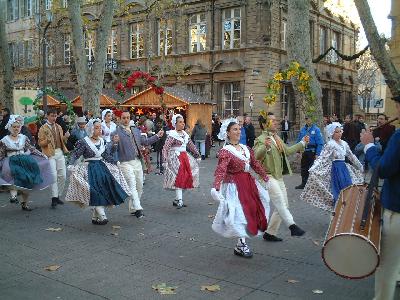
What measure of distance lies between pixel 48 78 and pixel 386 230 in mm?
42068

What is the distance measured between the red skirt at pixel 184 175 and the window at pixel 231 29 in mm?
22839

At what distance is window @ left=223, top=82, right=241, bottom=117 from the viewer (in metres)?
31.5

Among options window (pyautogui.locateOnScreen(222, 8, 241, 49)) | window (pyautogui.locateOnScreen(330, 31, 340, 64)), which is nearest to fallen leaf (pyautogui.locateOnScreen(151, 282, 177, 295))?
window (pyautogui.locateOnScreen(222, 8, 241, 49))

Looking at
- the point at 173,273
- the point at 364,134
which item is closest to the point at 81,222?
the point at 173,273

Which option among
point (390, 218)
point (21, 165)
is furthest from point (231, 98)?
point (390, 218)

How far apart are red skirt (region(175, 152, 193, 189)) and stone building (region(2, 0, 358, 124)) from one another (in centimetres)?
1785

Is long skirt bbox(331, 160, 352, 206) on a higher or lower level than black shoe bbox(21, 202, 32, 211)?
higher

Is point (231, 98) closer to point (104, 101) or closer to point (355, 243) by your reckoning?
point (104, 101)

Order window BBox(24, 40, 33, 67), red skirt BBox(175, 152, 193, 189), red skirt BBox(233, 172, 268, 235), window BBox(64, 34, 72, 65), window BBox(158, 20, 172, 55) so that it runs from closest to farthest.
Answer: red skirt BBox(233, 172, 268, 235)
red skirt BBox(175, 152, 193, 189)
window BBox(158, 20, 172, 55)
window BBox(64, 34, 72, 65)
window BBox(24, 40, 33, 67)

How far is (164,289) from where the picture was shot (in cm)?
518

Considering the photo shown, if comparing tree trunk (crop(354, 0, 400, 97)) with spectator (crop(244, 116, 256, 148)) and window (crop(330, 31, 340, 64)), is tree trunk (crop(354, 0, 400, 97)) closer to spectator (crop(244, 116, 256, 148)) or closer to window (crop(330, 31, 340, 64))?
spectator (crop(244, 116, 256, 148))

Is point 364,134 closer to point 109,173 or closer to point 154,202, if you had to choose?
point 109,173

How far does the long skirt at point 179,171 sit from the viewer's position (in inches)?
388

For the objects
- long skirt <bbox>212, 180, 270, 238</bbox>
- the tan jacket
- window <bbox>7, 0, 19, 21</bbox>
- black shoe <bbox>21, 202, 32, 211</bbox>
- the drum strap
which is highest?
window <bbox>7, 0, 19, 21</bbox>
